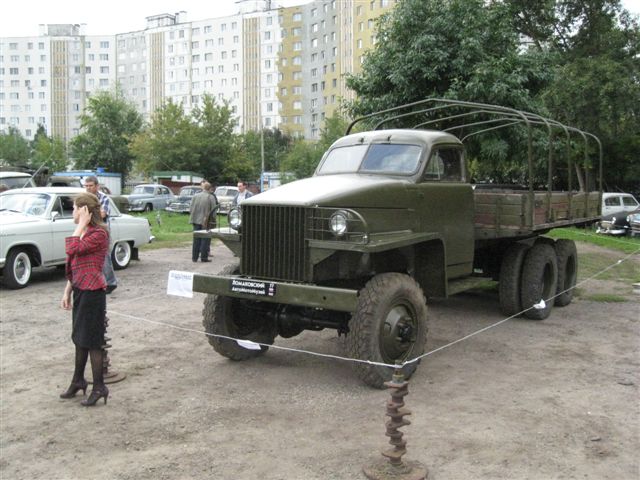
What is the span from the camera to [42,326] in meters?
8.74

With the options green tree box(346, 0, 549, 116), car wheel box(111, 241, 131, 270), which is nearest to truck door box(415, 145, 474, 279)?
green tree box(346, 0, 549, 116)

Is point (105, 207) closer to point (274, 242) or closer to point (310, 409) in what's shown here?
point (274, 242)

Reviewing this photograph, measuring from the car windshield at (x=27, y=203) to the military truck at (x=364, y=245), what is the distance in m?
6.74

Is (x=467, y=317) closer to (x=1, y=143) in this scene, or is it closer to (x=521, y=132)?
(x=521, y=132)

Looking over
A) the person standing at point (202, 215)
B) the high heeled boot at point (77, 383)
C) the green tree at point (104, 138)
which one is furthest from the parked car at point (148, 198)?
the high heeled boot at point (77, 383)

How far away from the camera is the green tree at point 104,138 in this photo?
57.2 metres

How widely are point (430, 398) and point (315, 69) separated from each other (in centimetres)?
8591

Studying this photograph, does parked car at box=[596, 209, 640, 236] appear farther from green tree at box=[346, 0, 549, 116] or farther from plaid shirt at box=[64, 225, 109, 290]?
plaid shirt at box=[64, 225, 109, 290]

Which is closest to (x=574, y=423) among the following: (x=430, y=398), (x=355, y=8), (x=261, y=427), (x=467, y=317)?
(x=430, y=398)

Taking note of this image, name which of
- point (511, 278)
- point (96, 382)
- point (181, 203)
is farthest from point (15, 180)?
point (96, 382)

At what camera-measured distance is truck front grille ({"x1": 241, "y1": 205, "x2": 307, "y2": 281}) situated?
20.1 ft

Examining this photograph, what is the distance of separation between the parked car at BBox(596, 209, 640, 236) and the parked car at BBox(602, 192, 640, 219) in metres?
0.47

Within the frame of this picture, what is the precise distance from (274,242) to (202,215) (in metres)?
9.32

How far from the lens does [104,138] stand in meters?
57.5
